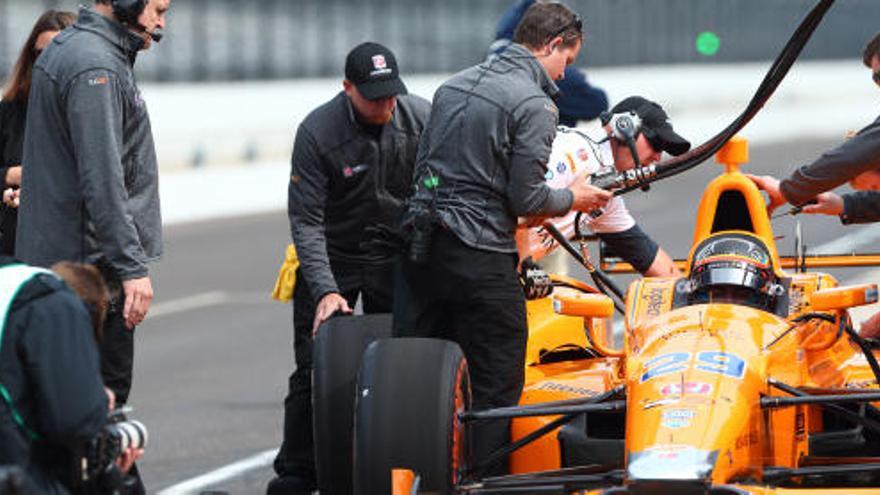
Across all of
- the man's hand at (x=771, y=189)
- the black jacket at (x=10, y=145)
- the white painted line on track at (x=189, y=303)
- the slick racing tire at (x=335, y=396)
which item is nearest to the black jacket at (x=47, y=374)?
the slick racing tire at (x=335, y=396)

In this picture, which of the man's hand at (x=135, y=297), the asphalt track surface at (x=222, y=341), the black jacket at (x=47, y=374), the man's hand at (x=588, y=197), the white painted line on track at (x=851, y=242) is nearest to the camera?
the black jacket at (x=47, y=374)

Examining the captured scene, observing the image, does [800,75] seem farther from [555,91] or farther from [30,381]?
[30,381]

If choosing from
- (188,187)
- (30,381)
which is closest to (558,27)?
(30,381)

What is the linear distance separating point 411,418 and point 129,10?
1551 millimetres

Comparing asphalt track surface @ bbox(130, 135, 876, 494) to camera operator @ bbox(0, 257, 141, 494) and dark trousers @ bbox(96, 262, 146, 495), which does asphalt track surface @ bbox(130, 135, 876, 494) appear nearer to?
dark trousers @ bbox(96, 262, 146, 495)

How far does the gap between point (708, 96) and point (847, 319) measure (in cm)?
3029

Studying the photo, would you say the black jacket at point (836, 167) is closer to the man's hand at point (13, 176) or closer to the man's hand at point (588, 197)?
the man's hand at point (588, 197)

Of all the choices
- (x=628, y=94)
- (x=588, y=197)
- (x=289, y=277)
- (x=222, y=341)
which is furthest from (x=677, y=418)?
(x=628, y=94)

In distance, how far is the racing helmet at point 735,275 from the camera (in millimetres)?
7797

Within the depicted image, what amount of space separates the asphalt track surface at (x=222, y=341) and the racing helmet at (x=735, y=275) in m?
2.40

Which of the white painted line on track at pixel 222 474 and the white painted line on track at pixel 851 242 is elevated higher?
the white painted line on track at pixel 851 242

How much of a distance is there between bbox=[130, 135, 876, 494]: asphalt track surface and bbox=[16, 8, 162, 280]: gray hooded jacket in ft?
8.17

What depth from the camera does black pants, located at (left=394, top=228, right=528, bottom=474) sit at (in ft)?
25.0

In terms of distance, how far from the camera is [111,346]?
7004 millimetres
